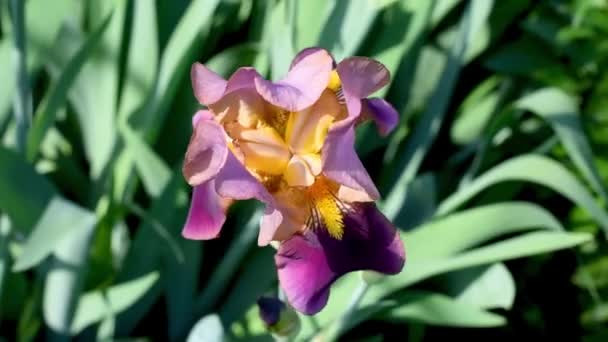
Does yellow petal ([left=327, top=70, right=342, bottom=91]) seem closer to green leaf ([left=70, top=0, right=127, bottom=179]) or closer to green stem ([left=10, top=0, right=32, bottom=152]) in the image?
green stem ([left=10, top=0, right=32, bottom=152])

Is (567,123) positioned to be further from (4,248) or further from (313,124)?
(4,248)

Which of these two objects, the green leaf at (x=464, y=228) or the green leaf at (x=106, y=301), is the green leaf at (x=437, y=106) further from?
the green leaf at (x=106, y=301)

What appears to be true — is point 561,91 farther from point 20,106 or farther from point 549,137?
point 20,106

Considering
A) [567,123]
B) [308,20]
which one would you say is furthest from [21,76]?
[567,123]

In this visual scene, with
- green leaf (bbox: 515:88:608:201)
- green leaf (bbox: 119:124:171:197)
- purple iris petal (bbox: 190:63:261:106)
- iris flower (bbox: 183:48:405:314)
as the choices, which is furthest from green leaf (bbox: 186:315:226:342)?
green leaf (bbox: 515:88:608:201)

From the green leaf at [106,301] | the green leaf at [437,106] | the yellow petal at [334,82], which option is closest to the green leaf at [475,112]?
the green leaf at [437,106]
